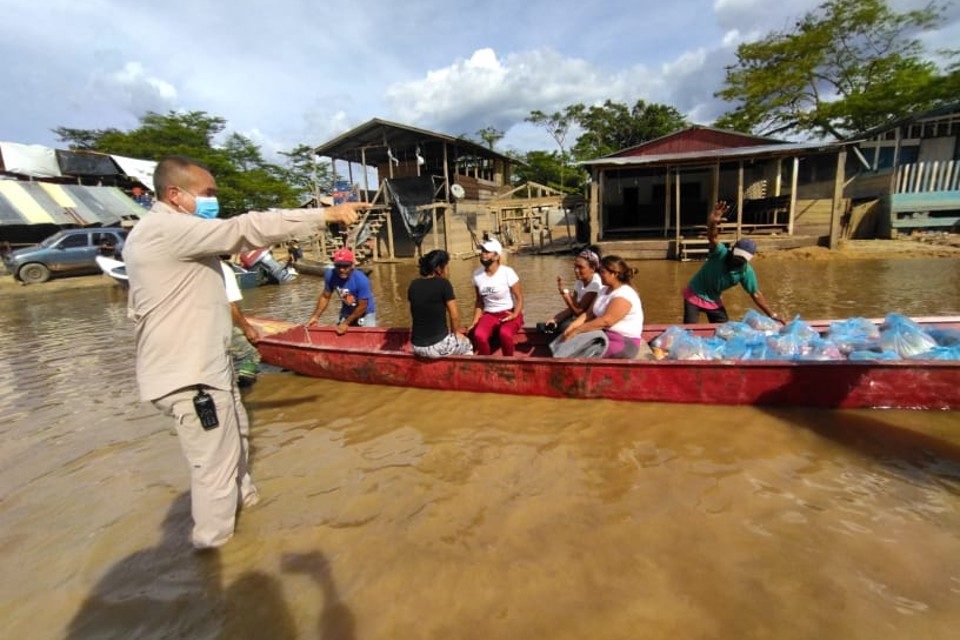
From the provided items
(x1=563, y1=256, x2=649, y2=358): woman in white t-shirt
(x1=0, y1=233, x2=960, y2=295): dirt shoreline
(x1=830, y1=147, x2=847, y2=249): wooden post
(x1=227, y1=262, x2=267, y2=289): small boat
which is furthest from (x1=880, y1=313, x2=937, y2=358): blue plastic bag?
(x1=227, y1=262, x2=267, y2=289): small boat

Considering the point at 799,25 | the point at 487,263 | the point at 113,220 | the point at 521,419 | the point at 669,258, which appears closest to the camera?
the point at 521,419

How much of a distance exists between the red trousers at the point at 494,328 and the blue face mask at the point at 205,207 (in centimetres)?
322

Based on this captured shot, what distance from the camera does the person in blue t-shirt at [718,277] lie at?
518 cm

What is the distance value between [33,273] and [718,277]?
828 inches

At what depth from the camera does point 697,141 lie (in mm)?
20703

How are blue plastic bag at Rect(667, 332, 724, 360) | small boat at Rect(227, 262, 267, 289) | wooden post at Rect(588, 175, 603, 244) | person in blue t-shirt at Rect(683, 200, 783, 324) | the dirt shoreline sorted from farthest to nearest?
wooden post at Rect(588, 175, 603, 244) < small boat at Rect(227, 262, 267, 289) < the dirt shoreline < person in blue t-shirt at Rect(683, 200, 783, 324) < blue plastic bag at Rect(667, 332, 724, 360)

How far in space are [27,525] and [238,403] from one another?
1944 millimetres

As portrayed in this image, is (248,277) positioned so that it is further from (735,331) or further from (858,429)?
Answer: (858,429)

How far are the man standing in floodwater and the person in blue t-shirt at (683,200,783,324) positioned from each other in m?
4.38

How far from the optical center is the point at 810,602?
2.23 metres

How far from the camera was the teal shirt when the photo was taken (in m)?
5.29

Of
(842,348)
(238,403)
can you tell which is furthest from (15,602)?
(842,348)

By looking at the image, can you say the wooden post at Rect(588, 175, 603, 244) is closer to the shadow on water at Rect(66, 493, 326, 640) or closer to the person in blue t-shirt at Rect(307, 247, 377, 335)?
the person in blue t-shirt at Rect(307, 247, 377, 335)

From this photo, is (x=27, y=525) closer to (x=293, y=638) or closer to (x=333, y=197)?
(x=293, y=638)
